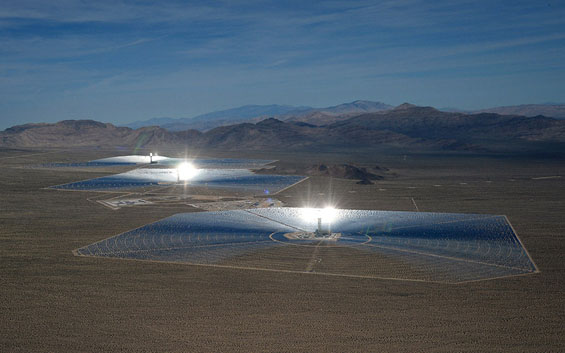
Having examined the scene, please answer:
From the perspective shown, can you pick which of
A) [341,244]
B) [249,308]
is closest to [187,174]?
[341,244]

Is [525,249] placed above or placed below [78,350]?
above

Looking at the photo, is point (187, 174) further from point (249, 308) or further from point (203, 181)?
point (249, 308)

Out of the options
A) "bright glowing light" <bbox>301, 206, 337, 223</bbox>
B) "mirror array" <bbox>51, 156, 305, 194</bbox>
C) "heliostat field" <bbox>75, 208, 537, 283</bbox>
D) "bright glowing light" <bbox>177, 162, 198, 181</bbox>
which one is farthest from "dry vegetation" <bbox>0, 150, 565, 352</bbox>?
"bright glowing light" <bbox>177, 162, 198, 181</bbox>

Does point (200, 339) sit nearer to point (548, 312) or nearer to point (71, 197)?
point (548, 312)

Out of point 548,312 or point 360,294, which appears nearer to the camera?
point 548,312

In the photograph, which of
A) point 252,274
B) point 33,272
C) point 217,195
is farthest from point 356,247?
point 217,195
